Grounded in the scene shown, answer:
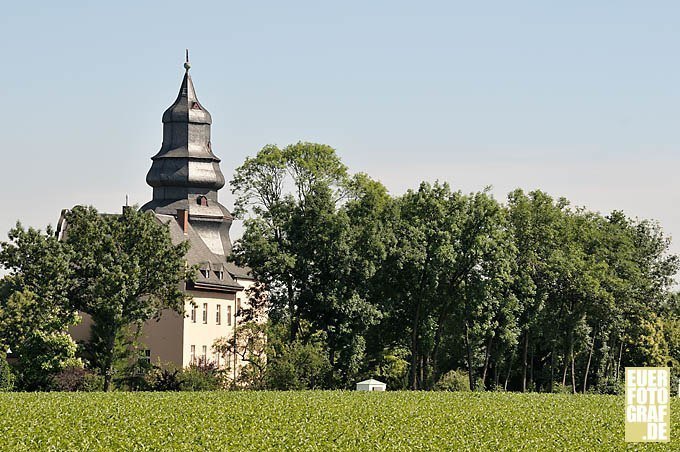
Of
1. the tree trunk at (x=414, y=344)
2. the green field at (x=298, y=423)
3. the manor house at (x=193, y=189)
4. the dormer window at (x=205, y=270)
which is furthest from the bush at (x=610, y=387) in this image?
the green field at (x=298, y=423)

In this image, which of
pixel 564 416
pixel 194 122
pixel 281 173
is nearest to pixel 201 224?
pixel 194 122

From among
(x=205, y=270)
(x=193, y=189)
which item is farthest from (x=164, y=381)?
(x=193, y=189)

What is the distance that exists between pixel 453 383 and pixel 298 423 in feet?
115

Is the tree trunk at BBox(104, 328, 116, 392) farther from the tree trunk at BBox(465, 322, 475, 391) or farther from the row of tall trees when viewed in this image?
the tree trunk at BBox(465, 322, 475, 391)

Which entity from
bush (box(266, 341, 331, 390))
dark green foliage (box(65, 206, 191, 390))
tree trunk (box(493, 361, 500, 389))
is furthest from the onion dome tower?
dark green foliage (box(65, 206, 191, 390))

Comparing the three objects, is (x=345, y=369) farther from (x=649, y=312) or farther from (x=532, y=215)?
(x=649, y=312)

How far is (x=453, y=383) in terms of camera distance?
7375 centimetres

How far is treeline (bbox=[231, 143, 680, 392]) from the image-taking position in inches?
2569

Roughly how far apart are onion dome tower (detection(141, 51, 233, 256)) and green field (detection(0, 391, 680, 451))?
5068cm

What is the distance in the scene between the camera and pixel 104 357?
210ft

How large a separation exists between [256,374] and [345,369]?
15.9 feet

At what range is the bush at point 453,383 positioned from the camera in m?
73.1

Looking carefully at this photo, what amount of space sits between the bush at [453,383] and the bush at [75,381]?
70.2 feet

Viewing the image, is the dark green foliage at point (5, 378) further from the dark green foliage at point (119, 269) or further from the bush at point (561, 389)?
the bush at point (561, 389)
